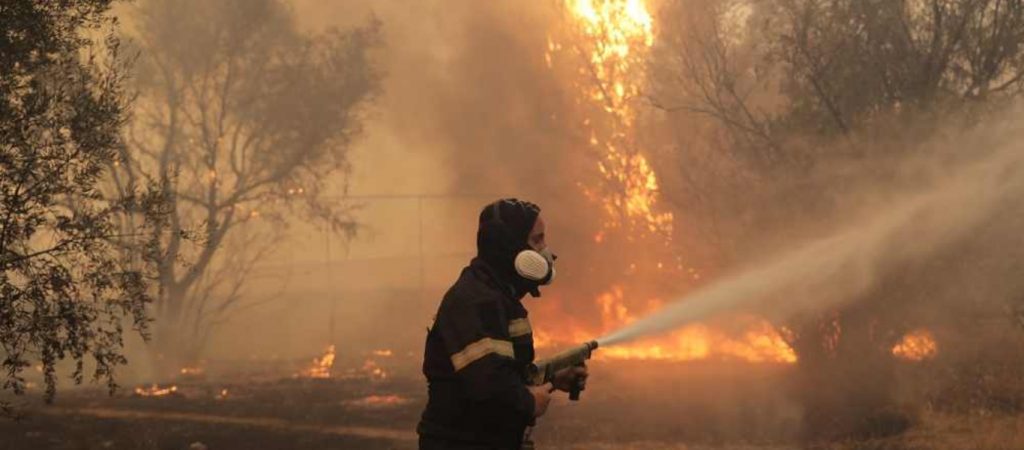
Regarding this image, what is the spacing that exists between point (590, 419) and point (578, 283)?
479 inches

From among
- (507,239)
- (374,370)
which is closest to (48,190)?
(507,239)

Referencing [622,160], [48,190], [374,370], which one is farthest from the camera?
[622,160]

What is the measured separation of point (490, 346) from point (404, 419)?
1079 cm

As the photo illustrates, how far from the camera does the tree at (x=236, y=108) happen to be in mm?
22953

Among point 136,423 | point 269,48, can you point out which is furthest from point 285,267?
point 136,423

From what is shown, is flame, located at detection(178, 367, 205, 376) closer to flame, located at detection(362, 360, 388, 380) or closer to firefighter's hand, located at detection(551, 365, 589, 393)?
flame, located at detection(362, 360, 388, 380)

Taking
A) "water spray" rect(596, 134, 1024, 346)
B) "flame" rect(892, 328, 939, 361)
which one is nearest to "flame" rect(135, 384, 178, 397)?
"water spray" rect(596, 134, 1024, 346)

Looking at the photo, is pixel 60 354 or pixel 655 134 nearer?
pixel 60 354

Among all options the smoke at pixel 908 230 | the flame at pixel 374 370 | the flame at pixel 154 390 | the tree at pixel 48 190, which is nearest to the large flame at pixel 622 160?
the smoke at pixel 908 230

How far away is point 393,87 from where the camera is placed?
31.6 m

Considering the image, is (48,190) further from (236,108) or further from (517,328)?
(236,108)

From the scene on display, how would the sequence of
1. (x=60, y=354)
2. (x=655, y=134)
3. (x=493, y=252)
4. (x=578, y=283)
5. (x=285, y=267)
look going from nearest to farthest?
(x=493, y=252), (x=60, y=354), (x=655, y=134), (x=578, y=283), (x=285, y=267)

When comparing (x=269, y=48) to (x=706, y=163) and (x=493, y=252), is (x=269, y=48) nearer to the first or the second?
(x=706, y=163)

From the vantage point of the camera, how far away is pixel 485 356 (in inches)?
153
